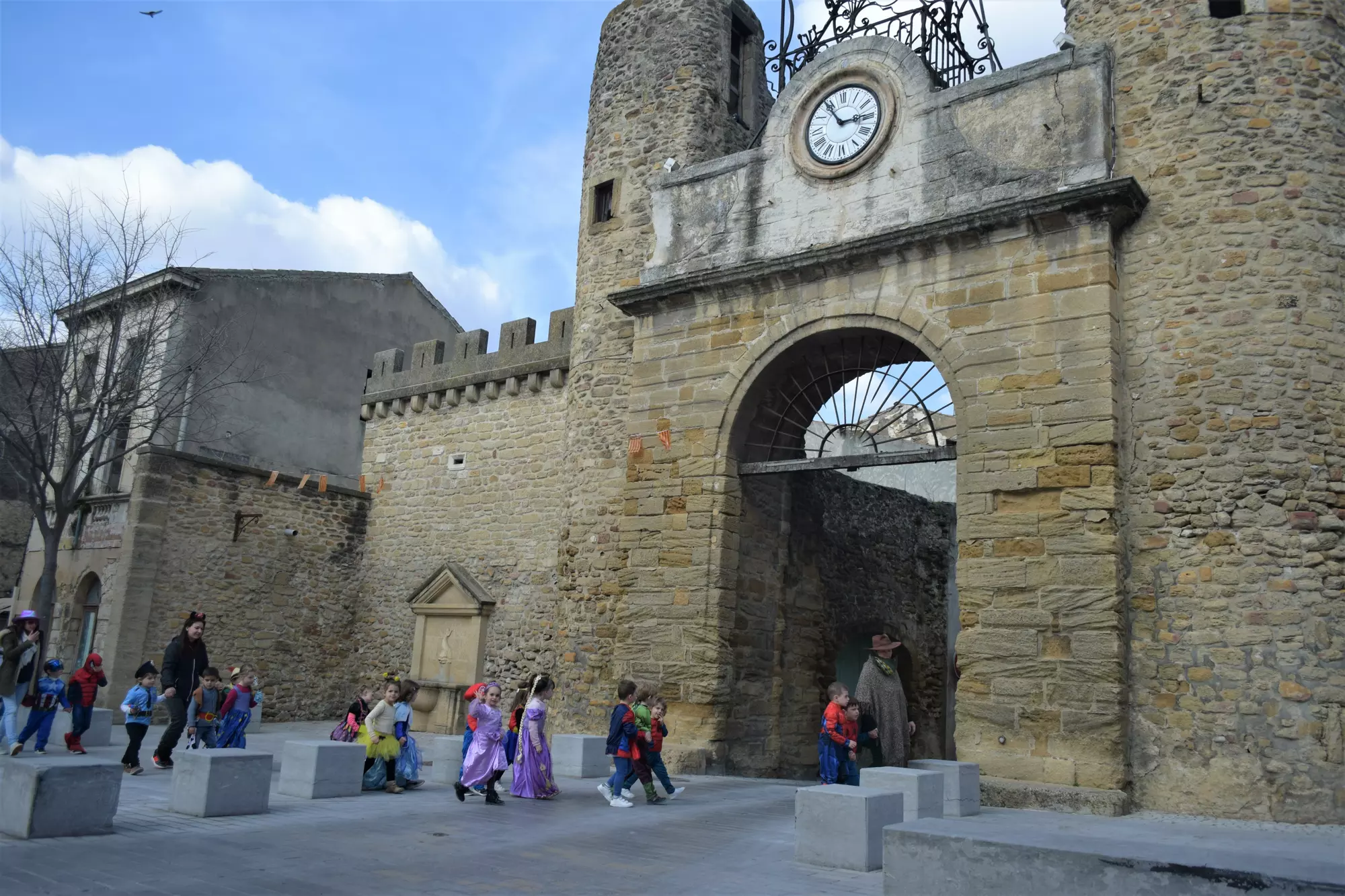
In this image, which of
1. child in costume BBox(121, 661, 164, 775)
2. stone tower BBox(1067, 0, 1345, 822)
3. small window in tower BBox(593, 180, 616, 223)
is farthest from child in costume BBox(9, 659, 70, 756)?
stone tower BBox(1067, 0, 1345, 822)

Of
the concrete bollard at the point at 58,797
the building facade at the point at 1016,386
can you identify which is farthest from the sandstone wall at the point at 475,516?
the concrete bollard at the point at 58,797

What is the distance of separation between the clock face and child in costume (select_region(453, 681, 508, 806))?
6.65m

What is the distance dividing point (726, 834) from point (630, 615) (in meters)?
4.51

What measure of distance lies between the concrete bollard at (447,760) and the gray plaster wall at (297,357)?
10344 mm

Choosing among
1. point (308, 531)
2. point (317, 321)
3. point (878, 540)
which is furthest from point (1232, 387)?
point (317, 321)

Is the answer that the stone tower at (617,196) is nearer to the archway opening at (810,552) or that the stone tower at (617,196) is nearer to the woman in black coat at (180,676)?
the archway opening at (810,552)

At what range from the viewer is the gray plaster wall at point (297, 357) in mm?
18109

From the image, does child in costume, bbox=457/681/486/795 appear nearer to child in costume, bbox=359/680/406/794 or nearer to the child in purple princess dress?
the child in purple princess dress

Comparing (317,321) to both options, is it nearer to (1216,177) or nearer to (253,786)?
(253,786)

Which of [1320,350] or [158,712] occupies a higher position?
[1320,350]

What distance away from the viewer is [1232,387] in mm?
8633

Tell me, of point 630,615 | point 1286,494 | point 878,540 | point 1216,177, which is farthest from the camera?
point 878,540

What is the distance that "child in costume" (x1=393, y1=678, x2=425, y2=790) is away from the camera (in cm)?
868

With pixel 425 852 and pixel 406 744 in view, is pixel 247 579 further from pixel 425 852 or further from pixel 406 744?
pixel 425 852
